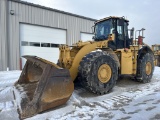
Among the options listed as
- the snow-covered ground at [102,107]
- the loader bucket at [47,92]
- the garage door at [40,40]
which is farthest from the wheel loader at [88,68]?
the garage door at [40,40]

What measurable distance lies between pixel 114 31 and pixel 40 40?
8.49m

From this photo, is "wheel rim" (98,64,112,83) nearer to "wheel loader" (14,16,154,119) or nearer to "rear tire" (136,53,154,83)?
"wheel loader" (14,16,154,119)

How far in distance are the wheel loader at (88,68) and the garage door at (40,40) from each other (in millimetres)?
7407

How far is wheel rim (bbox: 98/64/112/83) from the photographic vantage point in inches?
191

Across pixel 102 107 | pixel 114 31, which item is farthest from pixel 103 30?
pixel 102 107

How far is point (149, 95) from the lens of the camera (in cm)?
493

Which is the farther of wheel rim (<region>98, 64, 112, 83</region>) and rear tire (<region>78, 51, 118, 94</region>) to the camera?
wheel rim (<region>98, 64, 112, 83</region>)

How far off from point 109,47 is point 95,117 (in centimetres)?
296

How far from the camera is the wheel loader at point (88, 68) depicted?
3.71m

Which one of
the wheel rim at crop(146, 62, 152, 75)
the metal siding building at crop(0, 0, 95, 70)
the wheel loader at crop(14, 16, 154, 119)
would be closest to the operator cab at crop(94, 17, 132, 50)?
the wheel loader at crop(14, 16, 154, 119)

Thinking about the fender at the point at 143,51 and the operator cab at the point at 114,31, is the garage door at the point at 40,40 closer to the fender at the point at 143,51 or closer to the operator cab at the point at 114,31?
the operator cab at the point at 114,31

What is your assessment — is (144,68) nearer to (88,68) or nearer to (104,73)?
(104,73)

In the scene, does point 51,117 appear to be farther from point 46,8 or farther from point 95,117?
point 46,8

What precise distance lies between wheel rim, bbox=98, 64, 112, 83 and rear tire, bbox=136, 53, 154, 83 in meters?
1.88
